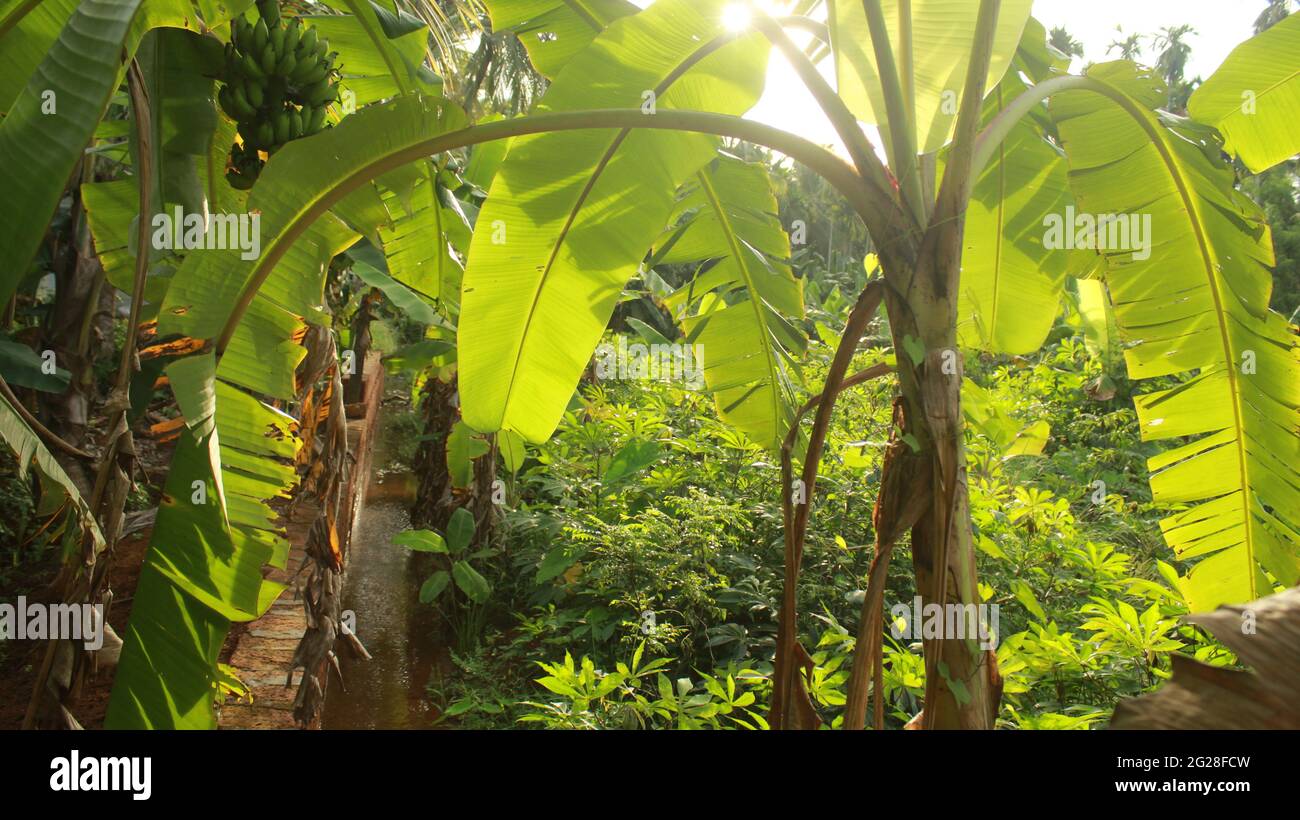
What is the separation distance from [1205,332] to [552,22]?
2.00 metres

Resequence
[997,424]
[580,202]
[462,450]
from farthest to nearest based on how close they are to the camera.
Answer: [462,450] < [997,424] < [580,202]

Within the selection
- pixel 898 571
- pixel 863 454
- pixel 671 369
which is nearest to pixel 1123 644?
pixel 898 571

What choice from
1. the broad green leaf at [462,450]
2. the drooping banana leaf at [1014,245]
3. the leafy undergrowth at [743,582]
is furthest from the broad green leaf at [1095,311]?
the broad green leaf at [462,450]

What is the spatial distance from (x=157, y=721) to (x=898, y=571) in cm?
321

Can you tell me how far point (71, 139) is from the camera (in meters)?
0.93

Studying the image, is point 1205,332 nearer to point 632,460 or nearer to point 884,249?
point 884,249

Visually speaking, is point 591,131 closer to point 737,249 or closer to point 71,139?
point 737,249

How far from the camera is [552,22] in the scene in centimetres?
238

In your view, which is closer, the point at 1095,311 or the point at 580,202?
the point at 580,202

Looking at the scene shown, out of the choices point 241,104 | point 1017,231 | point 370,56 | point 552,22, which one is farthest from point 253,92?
point 1017,231

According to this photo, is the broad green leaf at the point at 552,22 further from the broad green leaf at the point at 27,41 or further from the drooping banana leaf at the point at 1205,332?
the drooping banana leaf at the point at 1205,332

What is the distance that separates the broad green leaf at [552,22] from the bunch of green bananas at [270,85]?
537 millimetres

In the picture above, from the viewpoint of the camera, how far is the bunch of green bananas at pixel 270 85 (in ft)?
5.92

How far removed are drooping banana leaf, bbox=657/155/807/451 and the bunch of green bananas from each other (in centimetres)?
104
